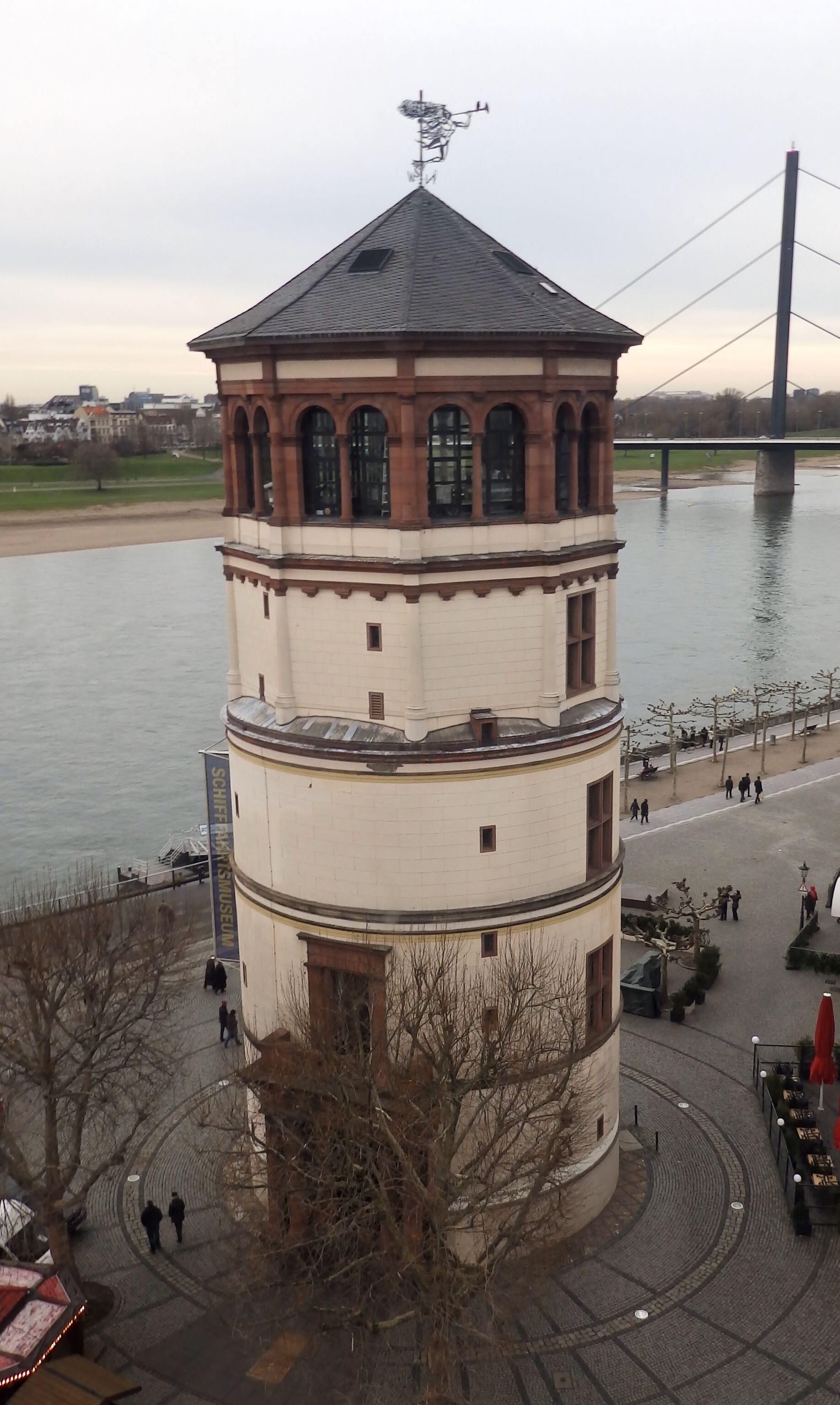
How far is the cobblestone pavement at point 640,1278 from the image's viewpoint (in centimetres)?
2358

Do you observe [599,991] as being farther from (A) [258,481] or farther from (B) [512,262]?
(B) [512,262]

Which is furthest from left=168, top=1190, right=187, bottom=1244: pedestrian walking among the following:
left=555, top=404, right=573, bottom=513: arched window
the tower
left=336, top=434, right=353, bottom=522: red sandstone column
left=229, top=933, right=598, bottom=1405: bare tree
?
left=555, top=404, right=573, bottom=513: arched window

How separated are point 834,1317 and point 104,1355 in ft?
45.9

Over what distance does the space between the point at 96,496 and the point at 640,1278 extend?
175 meters

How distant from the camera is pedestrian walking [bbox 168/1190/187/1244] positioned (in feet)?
90.3

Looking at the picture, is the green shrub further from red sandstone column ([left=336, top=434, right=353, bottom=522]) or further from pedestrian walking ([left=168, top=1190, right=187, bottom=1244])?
red sandstone column ([left=336, top=434, right=353, bottom=522])

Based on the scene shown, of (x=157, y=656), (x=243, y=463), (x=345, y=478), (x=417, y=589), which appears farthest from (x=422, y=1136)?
(x=157, y=656)

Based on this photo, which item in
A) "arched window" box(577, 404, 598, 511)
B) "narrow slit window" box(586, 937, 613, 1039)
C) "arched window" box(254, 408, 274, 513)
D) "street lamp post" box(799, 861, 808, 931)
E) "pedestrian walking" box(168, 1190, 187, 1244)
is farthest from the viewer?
"street lamp post" box(799, 861, 808, 931)

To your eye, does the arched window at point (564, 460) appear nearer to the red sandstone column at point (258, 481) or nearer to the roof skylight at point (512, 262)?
the roof skylight at point (512, 262)

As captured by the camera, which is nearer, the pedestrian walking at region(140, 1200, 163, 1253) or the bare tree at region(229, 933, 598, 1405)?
the bare tree at region(229, 933, 598, 1405)

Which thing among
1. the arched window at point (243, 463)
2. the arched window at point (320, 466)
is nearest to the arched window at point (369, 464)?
the arched window at point (320, 466)

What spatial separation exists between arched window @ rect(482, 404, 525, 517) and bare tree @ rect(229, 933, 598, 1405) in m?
8.57

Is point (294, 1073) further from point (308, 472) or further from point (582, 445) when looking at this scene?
point (582, 445)

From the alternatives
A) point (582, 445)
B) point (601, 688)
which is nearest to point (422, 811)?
point (601, 688)
